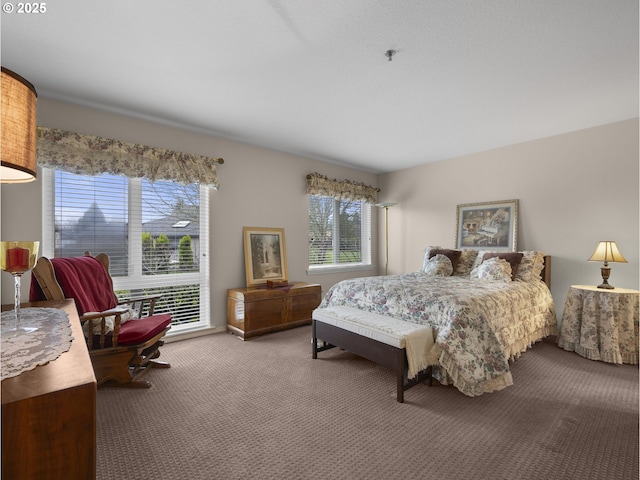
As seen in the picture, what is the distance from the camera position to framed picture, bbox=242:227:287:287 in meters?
4.12

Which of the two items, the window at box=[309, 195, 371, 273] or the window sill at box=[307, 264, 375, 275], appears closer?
the window sill at box=[307, 264, 375, 275]

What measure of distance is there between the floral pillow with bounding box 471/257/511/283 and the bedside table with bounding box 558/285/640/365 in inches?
26.2

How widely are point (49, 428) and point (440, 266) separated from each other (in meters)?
4.08

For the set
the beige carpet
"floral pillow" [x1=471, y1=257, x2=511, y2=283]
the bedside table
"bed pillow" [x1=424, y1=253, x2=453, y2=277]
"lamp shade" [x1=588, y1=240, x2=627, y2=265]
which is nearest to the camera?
the beige carpet

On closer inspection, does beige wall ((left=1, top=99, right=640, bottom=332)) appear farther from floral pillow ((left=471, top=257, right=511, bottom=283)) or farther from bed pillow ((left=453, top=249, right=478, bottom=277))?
floral pillow ((left=471, top=257, right=511, bottom=283))

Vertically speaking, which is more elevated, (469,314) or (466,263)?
(466,263)

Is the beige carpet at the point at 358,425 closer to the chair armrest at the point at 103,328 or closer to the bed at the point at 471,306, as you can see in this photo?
the bed at the point at 471,306

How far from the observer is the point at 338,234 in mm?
5426

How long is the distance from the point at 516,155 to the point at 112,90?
474 centimetres

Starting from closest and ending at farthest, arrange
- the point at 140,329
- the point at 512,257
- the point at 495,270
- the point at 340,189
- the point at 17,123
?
the point at 17,123 < the point at 140,329 < the point at 495,270 < the point at 512,257 < the point at 340,189

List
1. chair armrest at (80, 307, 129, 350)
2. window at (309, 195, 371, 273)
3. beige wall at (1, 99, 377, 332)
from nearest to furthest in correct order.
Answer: chair armrest at (80, 307, 129, 350) → beige wall at (1, 99, 377, 332) → window at (309, 195, 371, 273)

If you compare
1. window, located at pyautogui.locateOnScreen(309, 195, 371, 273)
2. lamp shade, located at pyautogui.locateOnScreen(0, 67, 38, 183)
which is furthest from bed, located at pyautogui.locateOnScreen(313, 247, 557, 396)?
lamp shade, located at pyautogui.locateOnScreen(0, 67, 38, 183)

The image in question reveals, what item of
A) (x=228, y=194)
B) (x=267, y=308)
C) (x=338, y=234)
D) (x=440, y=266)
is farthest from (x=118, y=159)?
(x=440, y=266)

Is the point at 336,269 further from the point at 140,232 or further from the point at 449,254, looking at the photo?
the point at 140,232
